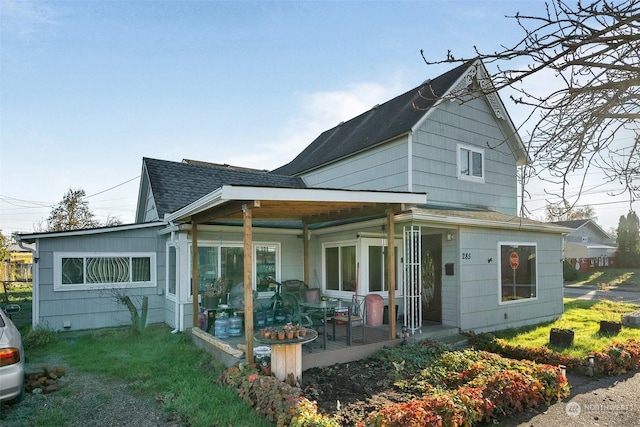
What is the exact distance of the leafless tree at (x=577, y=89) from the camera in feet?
8.63

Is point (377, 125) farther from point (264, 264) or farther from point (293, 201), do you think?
point (293, 201)

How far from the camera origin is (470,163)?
10672mm

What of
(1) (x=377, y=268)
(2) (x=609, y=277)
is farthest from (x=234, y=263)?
(2) (x=609, y=277)

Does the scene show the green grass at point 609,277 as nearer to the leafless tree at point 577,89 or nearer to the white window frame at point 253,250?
the white window frame at point 253,250

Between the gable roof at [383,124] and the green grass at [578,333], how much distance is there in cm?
457

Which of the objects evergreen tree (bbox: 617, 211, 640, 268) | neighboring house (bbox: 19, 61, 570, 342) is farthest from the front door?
evergreen tree (bbox: 617, 211, 640, 268)

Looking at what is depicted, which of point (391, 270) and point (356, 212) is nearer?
point (391, 270)

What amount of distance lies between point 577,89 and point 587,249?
117ft

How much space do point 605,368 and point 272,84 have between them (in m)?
9.13

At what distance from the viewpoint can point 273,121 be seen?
41.9 ft

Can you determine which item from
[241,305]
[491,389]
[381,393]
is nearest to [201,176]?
[241,305]

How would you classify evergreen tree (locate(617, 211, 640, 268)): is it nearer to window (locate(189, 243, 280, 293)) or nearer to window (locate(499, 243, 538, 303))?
window (locate(499, 243, 538, 303))

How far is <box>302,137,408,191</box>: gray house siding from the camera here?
9633mm

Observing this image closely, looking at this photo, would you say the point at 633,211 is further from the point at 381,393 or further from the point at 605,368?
the point at 605,368
